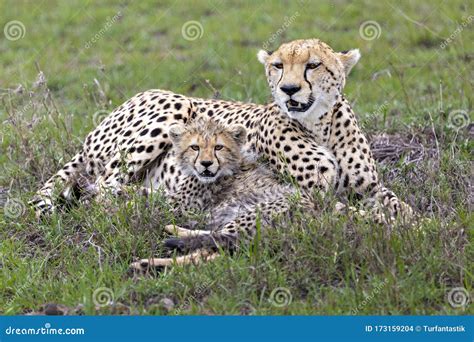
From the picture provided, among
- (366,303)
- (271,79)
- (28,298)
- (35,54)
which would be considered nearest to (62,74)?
(35,54)

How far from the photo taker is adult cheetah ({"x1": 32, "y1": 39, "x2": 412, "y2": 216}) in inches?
234

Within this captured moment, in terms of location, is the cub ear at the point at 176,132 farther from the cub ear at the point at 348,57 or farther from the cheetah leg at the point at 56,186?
the cub ear at the point at 348,57

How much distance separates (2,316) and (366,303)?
1.84 metres

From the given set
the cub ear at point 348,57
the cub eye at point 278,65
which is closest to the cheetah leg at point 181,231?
the cub eye at point 278,65

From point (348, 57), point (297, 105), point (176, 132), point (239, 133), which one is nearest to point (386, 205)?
point (297, 105)

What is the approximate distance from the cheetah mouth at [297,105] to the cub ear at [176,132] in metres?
0.77

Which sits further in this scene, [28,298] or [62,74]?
[62,74]

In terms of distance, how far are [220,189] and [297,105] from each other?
0.73 metres

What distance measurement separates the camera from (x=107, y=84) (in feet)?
30.0

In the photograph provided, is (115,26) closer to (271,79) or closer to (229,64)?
(229,64)

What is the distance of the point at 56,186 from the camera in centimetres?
649

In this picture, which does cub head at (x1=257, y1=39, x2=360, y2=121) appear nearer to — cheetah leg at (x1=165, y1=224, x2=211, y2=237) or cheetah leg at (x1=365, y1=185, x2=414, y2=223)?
cheetah leg at (x1=365, y1=185, x2=414, y2=223)

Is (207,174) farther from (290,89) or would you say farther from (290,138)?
(290,89)

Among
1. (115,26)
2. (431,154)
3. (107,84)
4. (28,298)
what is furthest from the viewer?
(115,26)
